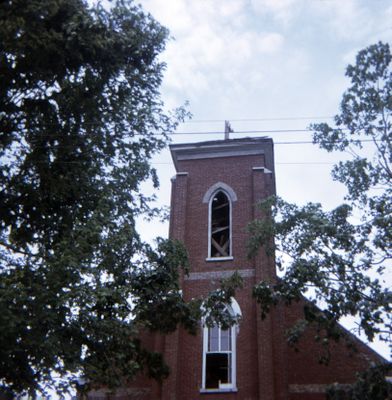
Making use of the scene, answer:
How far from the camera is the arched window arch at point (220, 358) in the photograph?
56.5 ft

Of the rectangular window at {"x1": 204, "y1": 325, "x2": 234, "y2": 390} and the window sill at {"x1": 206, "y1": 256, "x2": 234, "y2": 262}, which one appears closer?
the rectangular window at {"x1": 204, "y1": 325, "x2": 234, "y2": 390}

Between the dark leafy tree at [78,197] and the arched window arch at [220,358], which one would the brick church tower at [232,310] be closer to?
the arched window arch at [220,358]

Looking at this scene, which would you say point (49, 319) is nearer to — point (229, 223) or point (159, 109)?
point (159, 109)

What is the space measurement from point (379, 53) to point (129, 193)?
21.0 feet

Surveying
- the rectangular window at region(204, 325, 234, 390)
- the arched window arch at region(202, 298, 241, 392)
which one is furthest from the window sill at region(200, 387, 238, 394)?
the rectangular window at region(204, 325, 234, 390)

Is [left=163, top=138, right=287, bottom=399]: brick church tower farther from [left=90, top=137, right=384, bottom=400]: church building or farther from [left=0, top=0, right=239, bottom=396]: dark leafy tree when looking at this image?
[left=0, top=0, right=239, bottom=396]: dark leafy tree

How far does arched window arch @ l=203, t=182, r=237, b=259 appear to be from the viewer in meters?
20.0

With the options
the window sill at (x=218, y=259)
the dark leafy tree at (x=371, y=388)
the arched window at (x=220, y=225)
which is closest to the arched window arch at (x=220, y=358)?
the window sill at (x=218, y=259)

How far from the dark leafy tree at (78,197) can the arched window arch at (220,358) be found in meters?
3.19

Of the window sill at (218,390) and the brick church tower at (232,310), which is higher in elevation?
the brick church tower at (232,310)

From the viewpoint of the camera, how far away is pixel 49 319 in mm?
9719

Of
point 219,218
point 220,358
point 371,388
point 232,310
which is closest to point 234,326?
point 232,310

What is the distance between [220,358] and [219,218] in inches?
202

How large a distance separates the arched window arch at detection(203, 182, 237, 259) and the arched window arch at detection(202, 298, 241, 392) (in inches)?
96.1
